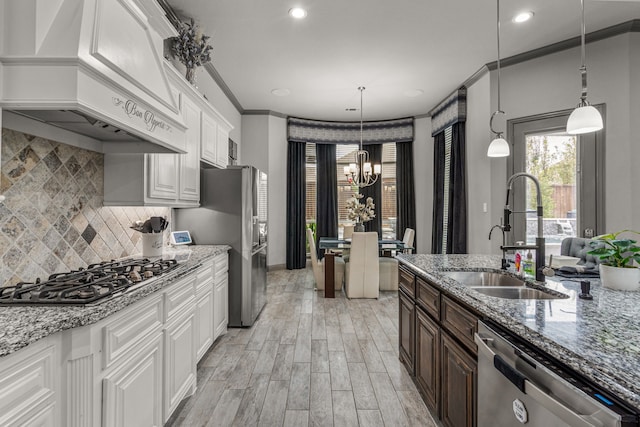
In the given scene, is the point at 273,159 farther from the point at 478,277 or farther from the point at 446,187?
the point at 478,277

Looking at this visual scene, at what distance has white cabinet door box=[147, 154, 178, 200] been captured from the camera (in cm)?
227

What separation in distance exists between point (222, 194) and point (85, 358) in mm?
2266

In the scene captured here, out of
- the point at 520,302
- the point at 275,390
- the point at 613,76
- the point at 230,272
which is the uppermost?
the point at 613,76

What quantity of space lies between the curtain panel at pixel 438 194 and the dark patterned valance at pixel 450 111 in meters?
0.22

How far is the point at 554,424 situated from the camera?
0.90 m

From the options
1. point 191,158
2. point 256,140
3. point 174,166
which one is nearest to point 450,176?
point 256,140

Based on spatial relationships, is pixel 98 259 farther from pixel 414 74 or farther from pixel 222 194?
pixel 414 74

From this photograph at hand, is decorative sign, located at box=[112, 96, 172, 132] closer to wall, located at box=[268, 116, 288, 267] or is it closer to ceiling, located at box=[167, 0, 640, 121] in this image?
ceiling, located at box=[167, 0, 640, 121]

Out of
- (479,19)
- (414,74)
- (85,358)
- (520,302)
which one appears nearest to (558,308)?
(520,302)

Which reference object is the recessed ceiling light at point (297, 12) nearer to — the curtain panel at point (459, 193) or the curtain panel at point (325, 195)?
the curtain panel at point (459, 193)

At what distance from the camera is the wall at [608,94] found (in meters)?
3.29

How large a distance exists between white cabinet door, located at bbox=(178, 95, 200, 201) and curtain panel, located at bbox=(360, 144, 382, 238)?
4.27m

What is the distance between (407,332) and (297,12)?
294 cm

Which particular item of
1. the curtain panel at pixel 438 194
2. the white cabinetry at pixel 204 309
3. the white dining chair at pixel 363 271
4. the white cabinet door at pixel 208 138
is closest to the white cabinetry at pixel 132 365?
the white cabinetry at pixel 204 309
